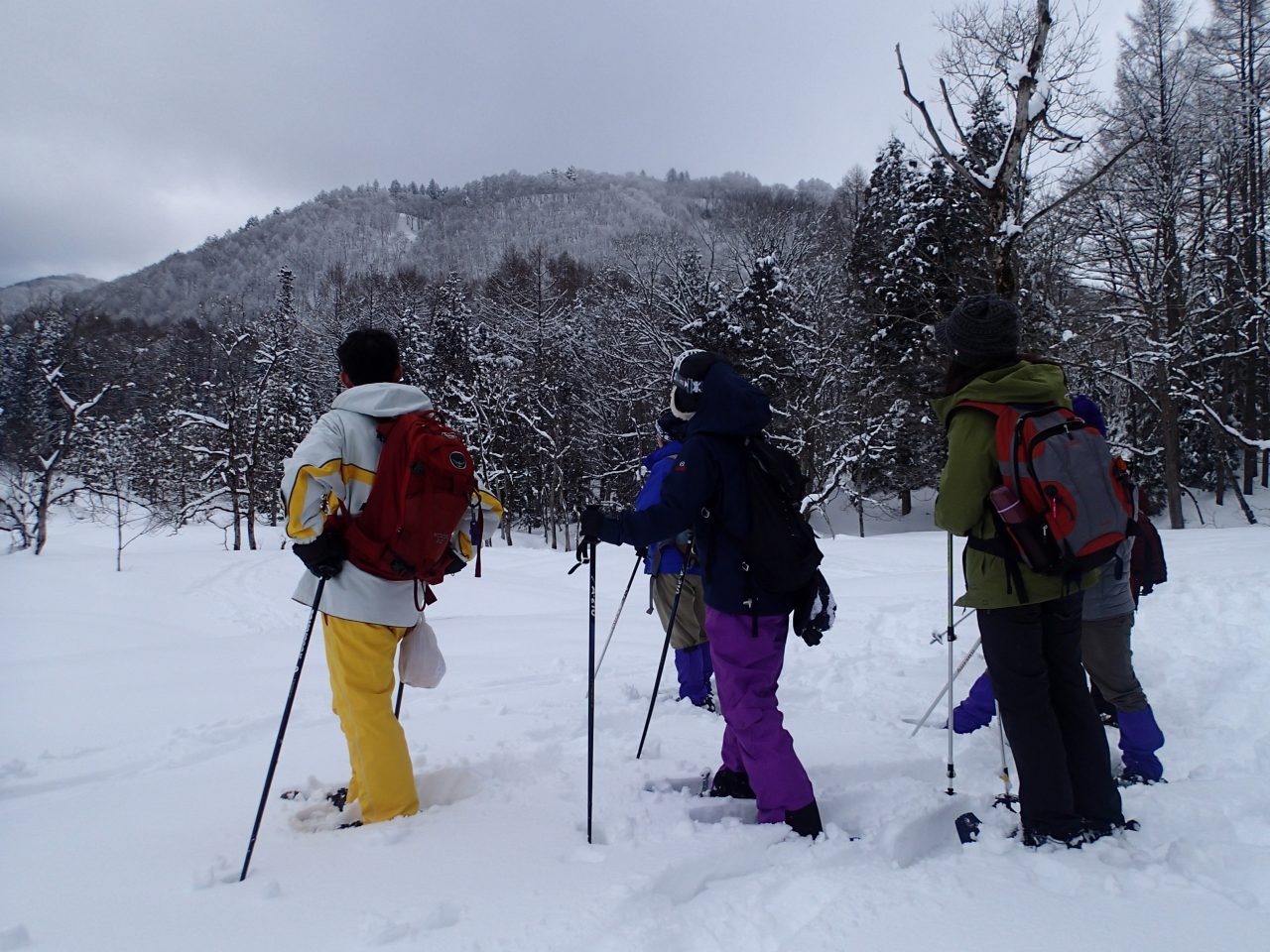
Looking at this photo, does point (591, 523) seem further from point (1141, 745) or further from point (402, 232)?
point (402, 232)

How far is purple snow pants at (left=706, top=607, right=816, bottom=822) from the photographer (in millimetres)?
2826

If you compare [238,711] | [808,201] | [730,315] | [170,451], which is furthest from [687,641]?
[170,451]

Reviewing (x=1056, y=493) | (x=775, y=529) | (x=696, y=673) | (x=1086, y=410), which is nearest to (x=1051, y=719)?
(x=1056, y=493)

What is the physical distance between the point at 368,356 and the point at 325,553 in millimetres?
945

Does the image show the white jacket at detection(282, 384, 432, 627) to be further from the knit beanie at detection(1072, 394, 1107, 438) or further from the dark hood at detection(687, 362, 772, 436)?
the knit beanie at detection(1072, 394, 1107, 438)

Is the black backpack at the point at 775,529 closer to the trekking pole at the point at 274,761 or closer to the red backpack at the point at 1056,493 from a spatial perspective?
the red backpack at the point at 1056,493

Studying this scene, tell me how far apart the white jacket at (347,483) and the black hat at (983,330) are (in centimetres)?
226

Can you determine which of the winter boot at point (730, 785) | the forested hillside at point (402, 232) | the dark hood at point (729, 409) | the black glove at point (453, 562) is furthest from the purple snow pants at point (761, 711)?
the forested hillside at point (402, 232)

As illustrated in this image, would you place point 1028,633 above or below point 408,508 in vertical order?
below

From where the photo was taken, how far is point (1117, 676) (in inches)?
140

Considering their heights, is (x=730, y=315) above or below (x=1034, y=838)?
above

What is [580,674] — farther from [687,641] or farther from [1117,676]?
[1117,676]

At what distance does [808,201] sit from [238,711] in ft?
119

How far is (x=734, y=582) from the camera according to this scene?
2.87 m
